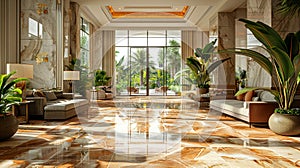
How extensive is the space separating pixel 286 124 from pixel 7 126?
419 cm

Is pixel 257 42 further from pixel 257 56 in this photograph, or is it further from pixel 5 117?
pixel 5 117

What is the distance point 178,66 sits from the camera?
1573 cm

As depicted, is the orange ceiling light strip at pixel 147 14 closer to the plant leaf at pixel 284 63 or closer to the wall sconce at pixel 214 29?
the wall sconce at pixel 214 29

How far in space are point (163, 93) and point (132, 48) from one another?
2.93m

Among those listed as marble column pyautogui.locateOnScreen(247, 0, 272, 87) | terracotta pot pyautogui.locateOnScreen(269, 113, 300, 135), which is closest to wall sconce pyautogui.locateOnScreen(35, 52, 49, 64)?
marble column pyautogui.locateOnScreen(247, 0, 272, 87)

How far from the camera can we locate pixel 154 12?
1336 centimetres

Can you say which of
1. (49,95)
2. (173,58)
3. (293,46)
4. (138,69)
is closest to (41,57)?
(49,95)

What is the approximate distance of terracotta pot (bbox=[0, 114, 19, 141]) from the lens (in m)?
4.12

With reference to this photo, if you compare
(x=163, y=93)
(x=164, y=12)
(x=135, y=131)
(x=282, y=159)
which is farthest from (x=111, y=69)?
(x=282, y=159)

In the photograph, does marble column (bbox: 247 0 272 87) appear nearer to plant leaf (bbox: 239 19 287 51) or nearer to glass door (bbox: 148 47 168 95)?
plant leaf (bbox: 239 19 287 51)

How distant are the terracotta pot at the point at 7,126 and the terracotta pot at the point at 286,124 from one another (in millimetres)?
4055

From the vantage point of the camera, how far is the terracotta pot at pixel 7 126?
412 cm

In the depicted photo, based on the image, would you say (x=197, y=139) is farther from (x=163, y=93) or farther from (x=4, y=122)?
(x=163, y=93)

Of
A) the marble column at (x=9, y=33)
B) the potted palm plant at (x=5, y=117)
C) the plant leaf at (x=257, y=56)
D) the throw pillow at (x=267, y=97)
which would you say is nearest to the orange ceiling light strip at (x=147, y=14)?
the marble column at (x=9, y=33)
